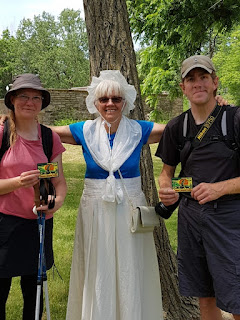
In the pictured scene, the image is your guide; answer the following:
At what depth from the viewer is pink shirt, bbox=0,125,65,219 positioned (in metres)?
2.53

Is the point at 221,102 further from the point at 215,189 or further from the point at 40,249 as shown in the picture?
the point at 40,249

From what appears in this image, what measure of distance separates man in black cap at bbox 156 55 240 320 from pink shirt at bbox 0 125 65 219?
34.9 inches

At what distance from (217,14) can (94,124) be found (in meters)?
3.18

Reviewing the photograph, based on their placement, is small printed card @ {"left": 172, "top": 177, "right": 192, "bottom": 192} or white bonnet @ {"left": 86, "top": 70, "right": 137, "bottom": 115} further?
white bonnet @ {"left": 86, "top": 70, "right": 137, "bottom": 115}

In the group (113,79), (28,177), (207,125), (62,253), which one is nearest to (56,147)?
(28,177)

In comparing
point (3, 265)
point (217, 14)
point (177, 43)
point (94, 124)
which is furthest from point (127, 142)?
point (177, 43)

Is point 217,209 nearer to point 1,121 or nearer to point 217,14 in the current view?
point 1,121

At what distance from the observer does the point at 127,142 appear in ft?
8.99

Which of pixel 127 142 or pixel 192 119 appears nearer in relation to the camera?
pixel 192 119

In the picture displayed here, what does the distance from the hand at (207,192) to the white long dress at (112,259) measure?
22.4 inches

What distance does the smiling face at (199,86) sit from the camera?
7.84 ft

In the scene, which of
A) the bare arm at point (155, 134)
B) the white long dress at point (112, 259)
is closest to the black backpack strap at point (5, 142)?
the white long dress at point (112, 259)

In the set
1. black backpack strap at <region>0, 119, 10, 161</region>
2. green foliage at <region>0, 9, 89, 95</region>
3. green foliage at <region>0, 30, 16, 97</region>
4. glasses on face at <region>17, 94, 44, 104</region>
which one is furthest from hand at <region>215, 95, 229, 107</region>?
green foliage at <region>0, 30, 16, 97</region>

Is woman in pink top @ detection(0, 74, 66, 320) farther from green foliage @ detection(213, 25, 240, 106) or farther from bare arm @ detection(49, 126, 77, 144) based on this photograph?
green foliage @ detection(213, 25, 240, 106)
